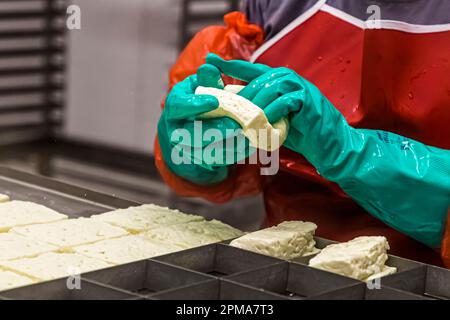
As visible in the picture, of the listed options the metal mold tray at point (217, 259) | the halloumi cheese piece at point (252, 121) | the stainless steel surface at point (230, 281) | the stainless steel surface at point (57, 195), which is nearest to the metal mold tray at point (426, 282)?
the stainless steel surface at point (230, 281)

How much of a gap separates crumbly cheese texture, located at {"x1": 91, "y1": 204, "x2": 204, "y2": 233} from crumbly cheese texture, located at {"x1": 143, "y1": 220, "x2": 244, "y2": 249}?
0.13 ft

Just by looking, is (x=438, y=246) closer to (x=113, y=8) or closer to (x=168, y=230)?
(x=168, y=230)

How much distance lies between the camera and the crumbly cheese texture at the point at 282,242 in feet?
6.78

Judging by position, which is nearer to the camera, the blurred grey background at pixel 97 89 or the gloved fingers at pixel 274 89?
the gloved fingers at pixel 274 89

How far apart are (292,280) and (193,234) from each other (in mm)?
444

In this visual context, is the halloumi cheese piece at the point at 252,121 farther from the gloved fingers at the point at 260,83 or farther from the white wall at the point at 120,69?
the white wall at the point at 120,69

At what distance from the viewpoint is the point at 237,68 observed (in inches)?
86.8

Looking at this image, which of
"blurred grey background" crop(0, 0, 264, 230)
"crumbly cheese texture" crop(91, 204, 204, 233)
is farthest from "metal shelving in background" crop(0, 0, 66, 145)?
"crumbly cheese texture" crop(91, 204, 204, 233)

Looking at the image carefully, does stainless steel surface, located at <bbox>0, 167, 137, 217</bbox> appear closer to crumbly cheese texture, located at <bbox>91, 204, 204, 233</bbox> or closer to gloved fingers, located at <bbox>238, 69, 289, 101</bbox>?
crumbly cheese texture, located at <bbox>91, 204, 204, 233</bbox>

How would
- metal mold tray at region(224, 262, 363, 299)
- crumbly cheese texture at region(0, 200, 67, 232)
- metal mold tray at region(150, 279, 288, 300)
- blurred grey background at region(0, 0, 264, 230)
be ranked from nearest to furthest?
metal mold tray at region(150, 279, 288, 300)
metal mold tray at region(224, 262, 363, 299)
crumbly cheese texture at region(0, 200, 67, 232)
blurred grey background at region(0, 0, 264, 230)

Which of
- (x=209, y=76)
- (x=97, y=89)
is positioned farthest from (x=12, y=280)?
(x=97, y=89)

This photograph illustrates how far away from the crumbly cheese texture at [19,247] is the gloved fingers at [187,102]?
449 mm

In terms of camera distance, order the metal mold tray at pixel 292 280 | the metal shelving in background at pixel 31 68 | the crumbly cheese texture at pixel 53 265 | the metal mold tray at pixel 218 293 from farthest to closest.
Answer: the metal shelving in background at pixel 31 68
the crumbly cheese texture at pixel 53 265
the metal mold tray at pixel 292 280
the metal mold tray at pixel 218 293

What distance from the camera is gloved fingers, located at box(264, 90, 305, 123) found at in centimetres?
207
